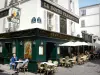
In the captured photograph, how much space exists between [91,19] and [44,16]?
19421 mm

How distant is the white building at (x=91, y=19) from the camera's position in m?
30.4

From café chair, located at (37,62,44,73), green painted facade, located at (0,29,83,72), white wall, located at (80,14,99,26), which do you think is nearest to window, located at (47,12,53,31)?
green painted facade, located at (0,29,83,72)

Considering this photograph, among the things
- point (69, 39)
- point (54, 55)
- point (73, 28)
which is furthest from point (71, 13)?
point (54, 55)

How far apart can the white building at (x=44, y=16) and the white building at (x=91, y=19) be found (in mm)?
11672

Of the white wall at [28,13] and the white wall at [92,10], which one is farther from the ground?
the white wall at [92,10]

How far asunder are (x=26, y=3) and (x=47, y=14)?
2.17 m

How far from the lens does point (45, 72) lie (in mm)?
12039

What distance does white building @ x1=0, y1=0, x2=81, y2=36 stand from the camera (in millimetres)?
13609

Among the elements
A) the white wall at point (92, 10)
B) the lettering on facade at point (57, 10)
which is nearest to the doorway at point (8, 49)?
the lettering on facade at point (57, 10)

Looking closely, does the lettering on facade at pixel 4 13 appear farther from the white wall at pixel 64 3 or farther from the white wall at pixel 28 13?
the white wall at pixel 64 3

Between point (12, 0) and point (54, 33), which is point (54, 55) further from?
point (12, 0)

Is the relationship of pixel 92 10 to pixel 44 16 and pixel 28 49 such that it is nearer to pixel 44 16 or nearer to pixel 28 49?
pixel 44 16

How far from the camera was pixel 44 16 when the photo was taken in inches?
557

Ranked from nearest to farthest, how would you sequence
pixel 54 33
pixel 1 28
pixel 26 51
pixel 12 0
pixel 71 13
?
pixel 26 51 → pixel 54 33 → pixel 12 0 → pixel 1 28 → pixel 71 13
